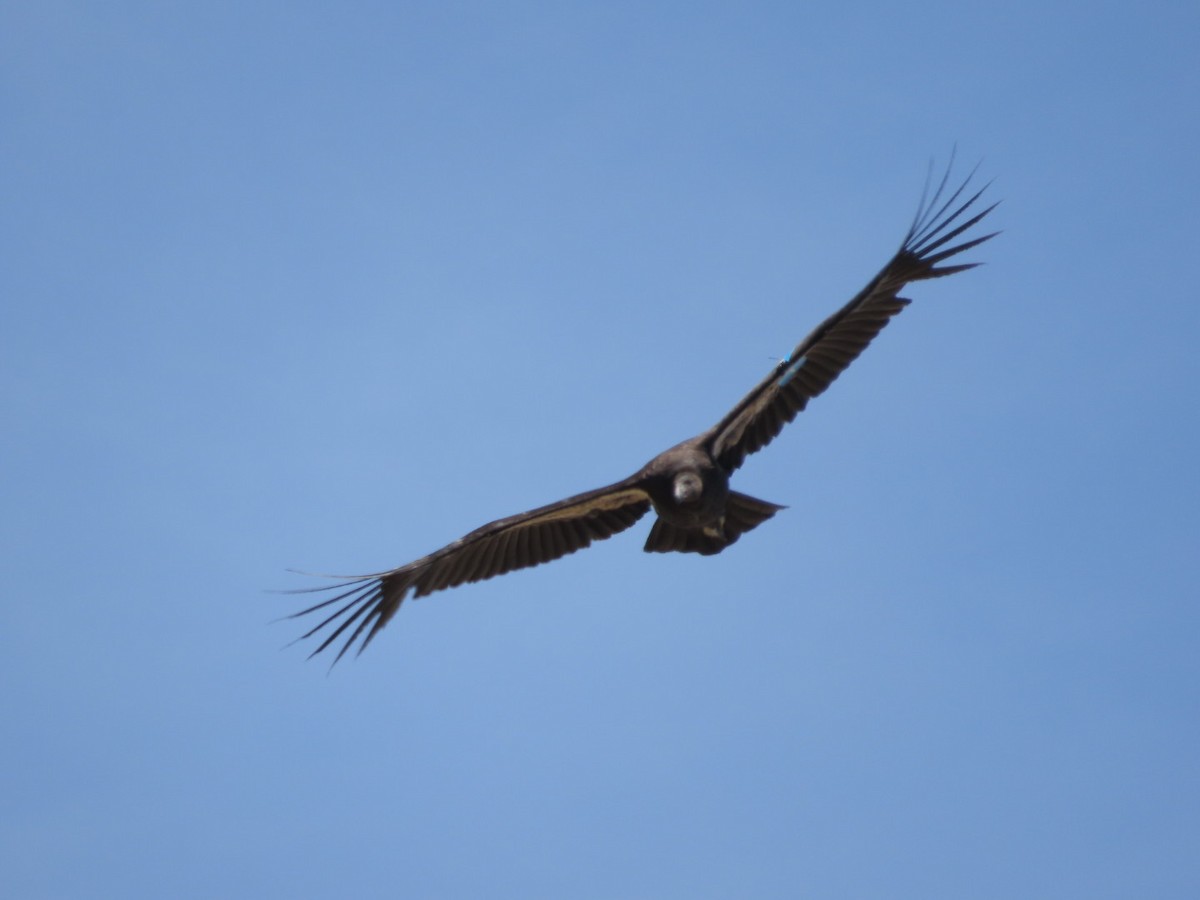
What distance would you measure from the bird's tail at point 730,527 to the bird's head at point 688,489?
2.09ft

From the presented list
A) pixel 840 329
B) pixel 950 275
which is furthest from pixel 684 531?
pixel 950 275

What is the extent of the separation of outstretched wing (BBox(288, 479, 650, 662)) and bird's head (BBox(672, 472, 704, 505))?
1.19m

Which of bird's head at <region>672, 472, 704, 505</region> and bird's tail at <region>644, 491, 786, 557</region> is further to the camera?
bird's tail at <region>644, 491, 786, 557</region>

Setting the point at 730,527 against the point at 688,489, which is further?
the point at 730,527

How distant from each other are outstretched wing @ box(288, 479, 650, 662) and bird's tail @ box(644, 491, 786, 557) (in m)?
0.85

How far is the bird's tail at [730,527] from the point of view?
17.2 metres

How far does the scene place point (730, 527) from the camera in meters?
17.3

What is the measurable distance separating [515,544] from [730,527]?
2.66m

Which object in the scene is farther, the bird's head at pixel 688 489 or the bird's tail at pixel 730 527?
the bird's tail at pixel 730 527

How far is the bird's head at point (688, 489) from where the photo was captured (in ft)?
54.2

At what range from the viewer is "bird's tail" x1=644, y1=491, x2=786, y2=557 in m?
17.2

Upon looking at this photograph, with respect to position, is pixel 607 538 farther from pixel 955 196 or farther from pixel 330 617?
pixel 955 196

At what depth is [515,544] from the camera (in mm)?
18562

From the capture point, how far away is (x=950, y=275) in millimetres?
16797
